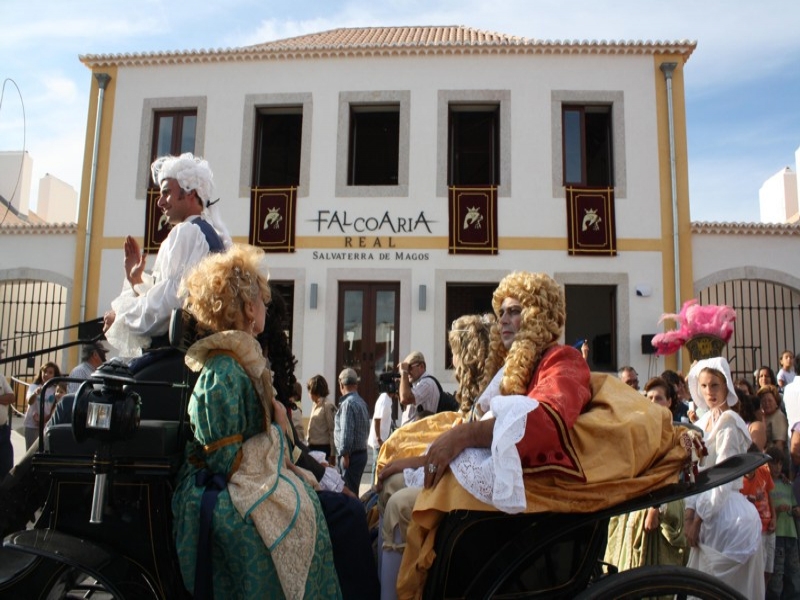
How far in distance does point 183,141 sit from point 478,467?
38.7ft

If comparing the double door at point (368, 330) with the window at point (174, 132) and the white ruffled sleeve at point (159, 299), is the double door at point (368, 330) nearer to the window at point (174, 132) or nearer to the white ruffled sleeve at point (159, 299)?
the window at point (174, 132)

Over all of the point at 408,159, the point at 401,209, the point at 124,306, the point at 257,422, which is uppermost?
the point at 408,159

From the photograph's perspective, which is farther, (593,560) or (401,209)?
(401,209)

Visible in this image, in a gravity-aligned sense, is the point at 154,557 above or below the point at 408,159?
below

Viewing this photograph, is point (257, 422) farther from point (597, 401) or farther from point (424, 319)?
point (424, 319)

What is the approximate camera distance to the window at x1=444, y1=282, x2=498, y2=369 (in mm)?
12000

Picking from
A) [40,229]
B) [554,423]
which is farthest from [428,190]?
[554,423]

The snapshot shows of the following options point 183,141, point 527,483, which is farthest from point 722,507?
point 183,141

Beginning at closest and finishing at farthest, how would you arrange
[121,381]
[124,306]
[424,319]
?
1. [121,381]
2. [124,306]
3. [424,319]

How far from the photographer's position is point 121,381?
2.16m

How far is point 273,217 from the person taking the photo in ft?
40.0

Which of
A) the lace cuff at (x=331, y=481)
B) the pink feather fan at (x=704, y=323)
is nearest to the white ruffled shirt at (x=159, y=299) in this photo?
the lace cuff at (x=331, y=481)

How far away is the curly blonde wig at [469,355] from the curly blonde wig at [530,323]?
1.84 feet

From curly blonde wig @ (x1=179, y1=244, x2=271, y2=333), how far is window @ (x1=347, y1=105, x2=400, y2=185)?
33.6 ft
